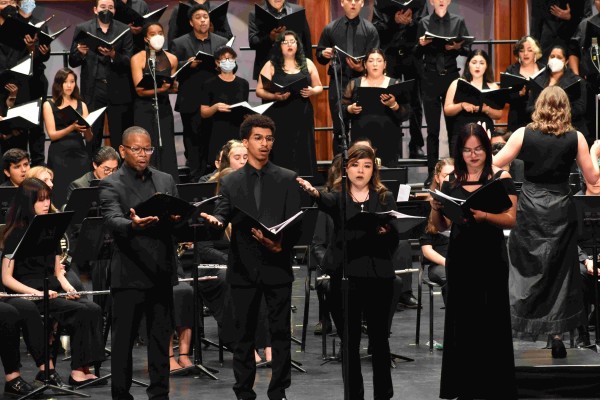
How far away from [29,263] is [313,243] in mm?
1792

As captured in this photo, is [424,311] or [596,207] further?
[424,311]

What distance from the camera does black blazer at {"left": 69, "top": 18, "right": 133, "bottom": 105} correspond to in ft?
33.1

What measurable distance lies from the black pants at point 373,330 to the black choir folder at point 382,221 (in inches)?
11.0

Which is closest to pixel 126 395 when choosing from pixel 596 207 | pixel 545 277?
pixel 545 277

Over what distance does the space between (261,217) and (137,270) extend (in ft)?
2.31

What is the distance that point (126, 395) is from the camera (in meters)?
5.97

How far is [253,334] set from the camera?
6066 mm

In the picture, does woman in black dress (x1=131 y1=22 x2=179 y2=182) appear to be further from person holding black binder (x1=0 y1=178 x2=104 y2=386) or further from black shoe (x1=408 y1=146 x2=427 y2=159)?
person holding black binder (x1=0 y1=178 x2=104 y2=386)

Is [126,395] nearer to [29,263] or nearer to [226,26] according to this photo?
[29,263]

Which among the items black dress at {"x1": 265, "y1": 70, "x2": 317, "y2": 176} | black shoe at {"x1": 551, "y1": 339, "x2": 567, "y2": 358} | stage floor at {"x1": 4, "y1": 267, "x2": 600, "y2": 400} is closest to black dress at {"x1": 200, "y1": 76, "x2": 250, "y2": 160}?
black dress at {"x1": 265, "y1": 70, "x2": 317, "y2": 176}

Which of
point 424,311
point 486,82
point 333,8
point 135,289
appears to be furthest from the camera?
point 333,8

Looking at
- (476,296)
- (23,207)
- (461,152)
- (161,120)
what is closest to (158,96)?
(161,120)

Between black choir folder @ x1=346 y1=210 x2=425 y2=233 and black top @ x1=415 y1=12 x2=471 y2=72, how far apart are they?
481cm

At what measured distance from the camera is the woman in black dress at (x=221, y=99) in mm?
9977
